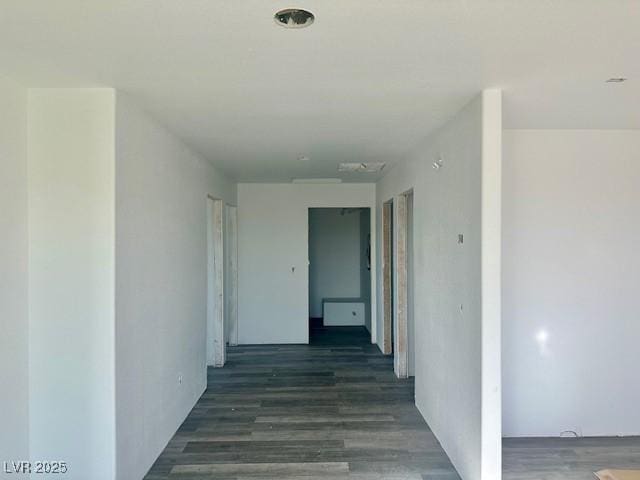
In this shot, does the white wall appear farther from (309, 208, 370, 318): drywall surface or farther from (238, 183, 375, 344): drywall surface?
(309, 208, 370, 318): drywall surface

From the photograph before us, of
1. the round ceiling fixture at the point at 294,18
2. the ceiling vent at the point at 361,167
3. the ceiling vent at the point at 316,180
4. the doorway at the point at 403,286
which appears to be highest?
the ceiling vent at the point at 316,180

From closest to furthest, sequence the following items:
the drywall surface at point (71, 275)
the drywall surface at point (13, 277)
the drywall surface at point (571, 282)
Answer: the drywall surface at point (13, 277), the drywall surface at point (71, 275), the drywall surface at point (571, 282)

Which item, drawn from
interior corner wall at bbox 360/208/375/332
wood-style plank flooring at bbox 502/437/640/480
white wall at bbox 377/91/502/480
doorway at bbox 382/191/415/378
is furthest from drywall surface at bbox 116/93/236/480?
interior corner wall at bbox 360/208/375/332

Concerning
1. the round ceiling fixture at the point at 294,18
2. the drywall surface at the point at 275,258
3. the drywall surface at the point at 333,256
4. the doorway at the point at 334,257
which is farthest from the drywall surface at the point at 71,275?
the drywall surface at the point at 333,256

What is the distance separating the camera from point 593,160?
11.5 feet

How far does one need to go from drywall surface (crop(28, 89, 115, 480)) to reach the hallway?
2.49 feet

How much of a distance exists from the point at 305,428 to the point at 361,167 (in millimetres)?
2887

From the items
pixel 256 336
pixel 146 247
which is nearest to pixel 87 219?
pixel 146 247

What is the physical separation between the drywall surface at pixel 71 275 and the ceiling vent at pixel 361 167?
292 centimetres

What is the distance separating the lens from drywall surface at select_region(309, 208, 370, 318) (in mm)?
8898

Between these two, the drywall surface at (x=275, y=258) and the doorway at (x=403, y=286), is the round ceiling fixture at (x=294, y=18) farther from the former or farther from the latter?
the drywall surface at (x=275, y=258)

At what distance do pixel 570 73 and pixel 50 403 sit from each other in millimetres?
3265

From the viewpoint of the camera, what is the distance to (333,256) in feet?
29.2

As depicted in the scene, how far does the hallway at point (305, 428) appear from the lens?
10.1 feet
